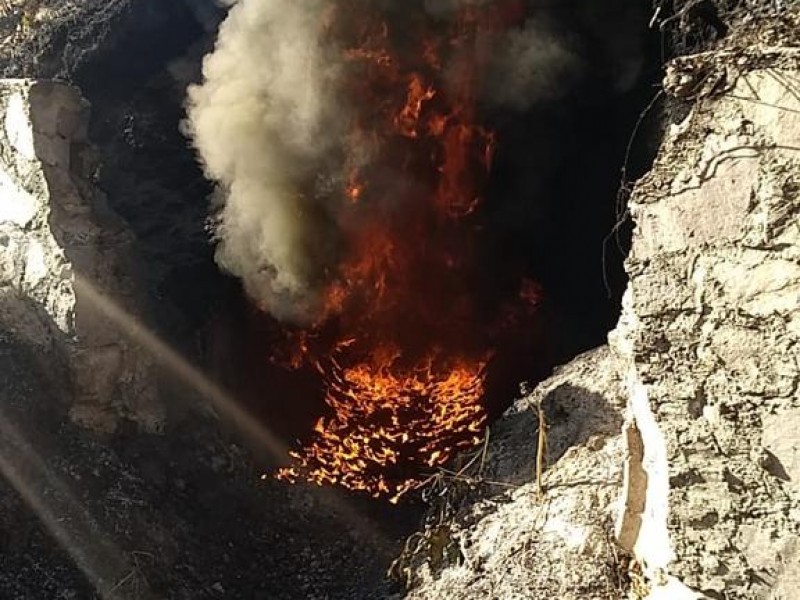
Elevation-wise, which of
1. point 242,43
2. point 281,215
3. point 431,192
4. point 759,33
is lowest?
point 759,33

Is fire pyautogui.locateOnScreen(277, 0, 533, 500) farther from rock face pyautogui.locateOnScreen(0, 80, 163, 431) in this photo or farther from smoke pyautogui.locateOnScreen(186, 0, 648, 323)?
rock face pyautogui.locateOnScreen(0, 80, 163, 431)

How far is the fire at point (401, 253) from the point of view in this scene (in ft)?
25.5

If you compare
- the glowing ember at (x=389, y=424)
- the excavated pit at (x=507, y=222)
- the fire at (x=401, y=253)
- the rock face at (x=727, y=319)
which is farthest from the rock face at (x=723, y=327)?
the excavated pit at (x=507, y=222)

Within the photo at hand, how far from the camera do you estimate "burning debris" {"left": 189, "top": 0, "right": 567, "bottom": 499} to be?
765cm

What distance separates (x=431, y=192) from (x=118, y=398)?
3.92 m

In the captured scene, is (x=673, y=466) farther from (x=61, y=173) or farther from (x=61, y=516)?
(x=61, y=173)

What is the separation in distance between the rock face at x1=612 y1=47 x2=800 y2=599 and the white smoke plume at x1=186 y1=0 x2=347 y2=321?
16.9 feet

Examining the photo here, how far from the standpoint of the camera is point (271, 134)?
7.70m

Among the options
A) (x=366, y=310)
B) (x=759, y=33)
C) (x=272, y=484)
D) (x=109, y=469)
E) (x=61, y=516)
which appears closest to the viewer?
(x=759, y=33)

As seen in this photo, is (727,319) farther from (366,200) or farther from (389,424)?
(366,200)

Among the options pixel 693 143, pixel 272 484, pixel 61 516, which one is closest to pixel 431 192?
pixel 272 484

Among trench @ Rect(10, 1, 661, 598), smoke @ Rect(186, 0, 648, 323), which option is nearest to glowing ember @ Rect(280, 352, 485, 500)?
trench @ Rect(10, 1, 661, 598)

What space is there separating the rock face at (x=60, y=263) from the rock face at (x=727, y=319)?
551 centimetres

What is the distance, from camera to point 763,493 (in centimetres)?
286
